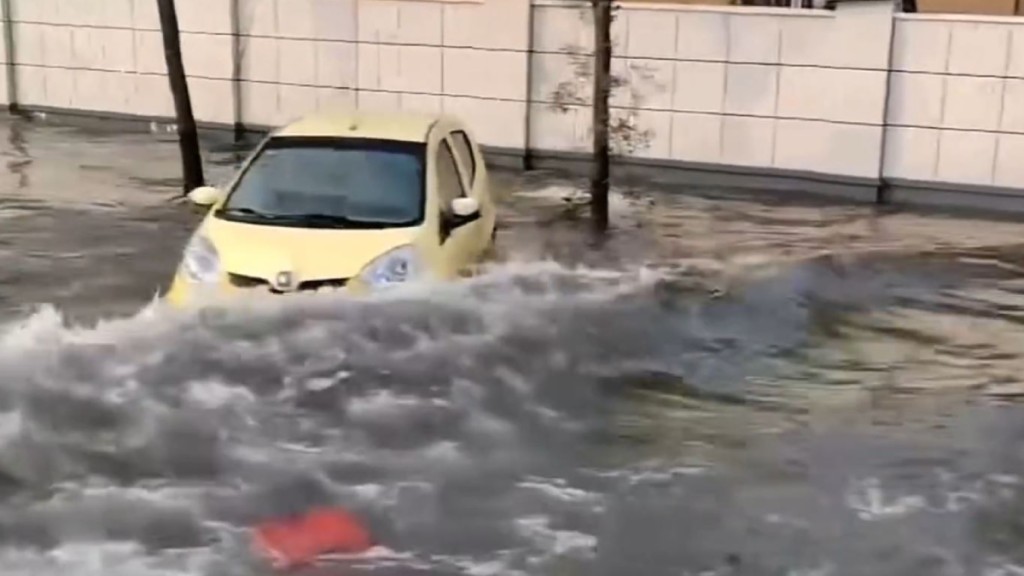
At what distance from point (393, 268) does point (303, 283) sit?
56 centimetres

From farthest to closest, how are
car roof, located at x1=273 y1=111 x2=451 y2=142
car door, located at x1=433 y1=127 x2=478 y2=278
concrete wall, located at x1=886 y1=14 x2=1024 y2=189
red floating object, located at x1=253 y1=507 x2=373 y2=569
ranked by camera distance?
concrete wall, located at x1=886 y1=14 x2=1024 y2=189
car roof, located at x1=273 y1=111 x2=451 y2=142
car door, located at x1=433 y1=127 x2=478 y2=278
red floating object, located at x1=253 y1=507 x2=373 y2=569

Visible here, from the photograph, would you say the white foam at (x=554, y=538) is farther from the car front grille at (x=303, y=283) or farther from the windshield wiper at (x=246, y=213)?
the windshield wiper at (x=246, y=213)

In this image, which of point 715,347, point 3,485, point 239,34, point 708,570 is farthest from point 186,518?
point 239,34

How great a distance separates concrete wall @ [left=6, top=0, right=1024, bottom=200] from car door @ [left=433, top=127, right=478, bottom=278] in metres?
5.33

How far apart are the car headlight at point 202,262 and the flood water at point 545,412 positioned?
240 millimetres

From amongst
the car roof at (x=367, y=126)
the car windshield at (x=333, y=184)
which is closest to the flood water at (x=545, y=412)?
the car windshield at (x=333, y=184)

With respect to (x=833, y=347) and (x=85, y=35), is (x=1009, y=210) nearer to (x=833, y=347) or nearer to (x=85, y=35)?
(x=833, y=347)

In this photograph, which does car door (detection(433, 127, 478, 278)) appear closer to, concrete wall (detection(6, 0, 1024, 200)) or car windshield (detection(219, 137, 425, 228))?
car windshield (detection(219, 137, 425, 228))

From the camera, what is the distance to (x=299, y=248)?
8555 millimetres

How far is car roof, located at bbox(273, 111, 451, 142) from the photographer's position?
9.59 meters

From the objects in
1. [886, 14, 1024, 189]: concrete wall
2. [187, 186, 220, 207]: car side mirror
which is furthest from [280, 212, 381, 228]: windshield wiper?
[886, 14, 1024, 189]: concrete wall

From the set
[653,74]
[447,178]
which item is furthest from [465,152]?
[653,74]

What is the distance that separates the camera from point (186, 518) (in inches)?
258

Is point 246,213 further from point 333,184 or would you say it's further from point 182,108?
point 182,108
